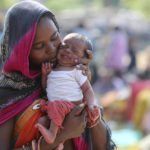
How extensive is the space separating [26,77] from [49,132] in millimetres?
388

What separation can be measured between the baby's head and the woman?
0.16ft

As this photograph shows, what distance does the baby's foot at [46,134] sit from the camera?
177cm

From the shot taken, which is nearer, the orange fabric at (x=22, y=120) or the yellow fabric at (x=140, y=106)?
the orange fabric at (x=22, y=120)

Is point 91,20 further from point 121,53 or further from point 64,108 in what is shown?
point 64,108

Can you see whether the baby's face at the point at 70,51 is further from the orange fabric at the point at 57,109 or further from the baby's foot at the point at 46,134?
the baby's foot at the point at 46,134

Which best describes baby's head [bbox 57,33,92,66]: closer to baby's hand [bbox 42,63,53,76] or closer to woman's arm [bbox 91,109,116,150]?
baby's hand [bbox 42,63,53,76]

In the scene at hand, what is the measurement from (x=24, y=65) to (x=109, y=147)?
2.67ft

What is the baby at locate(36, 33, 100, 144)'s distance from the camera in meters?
1.84


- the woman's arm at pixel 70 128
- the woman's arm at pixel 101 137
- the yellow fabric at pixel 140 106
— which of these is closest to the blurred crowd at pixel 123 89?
the yellow fabric at pixel 140 106

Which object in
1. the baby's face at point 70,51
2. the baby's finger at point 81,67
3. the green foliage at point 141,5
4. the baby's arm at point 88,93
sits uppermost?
the baby's face at point 70,51

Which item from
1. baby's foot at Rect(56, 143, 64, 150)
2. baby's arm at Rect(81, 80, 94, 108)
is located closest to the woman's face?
baby's arm at Rect(81, 80, 94, 108)

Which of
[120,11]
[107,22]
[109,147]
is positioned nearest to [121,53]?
[109,147]

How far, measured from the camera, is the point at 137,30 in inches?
830

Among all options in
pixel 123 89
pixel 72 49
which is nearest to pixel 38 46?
pixel 72 49
